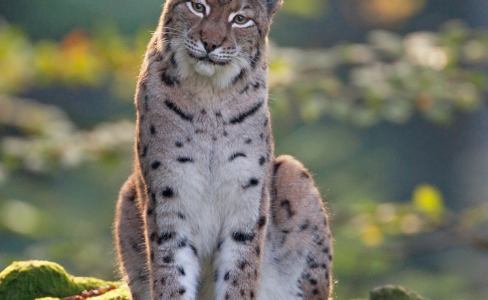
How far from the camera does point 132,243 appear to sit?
5211mm

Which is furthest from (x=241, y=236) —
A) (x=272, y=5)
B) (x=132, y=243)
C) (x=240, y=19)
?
(x=272, y=5)

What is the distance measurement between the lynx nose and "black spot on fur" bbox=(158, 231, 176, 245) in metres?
1.34

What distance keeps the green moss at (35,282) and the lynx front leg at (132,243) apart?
491mm

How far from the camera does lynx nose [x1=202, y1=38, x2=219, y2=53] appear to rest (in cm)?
424

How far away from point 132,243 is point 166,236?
2.90ft

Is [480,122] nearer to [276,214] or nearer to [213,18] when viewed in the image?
[276,214]

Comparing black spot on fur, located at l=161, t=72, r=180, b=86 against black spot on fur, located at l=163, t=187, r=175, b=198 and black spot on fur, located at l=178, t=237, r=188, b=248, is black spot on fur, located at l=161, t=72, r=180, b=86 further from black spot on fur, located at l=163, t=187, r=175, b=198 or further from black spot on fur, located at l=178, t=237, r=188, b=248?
black spot on fur, located at l=178, t=237, r=188, b=248

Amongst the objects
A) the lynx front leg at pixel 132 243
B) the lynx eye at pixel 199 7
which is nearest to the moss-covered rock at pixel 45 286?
the lynx front leg at pixel 132 243

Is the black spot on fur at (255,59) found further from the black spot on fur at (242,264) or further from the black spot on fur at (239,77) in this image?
the black spot on fur at (242,264)

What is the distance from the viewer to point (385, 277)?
38.5 feet

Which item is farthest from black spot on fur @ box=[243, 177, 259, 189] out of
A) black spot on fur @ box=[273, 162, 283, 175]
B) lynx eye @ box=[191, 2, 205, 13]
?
lynx eye @ box=[191, 2, 205, 13]

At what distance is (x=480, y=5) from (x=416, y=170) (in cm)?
413

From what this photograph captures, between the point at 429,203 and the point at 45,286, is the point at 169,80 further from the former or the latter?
the point at 429,203

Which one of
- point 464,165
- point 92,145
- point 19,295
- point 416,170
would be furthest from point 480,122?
point 19,295
